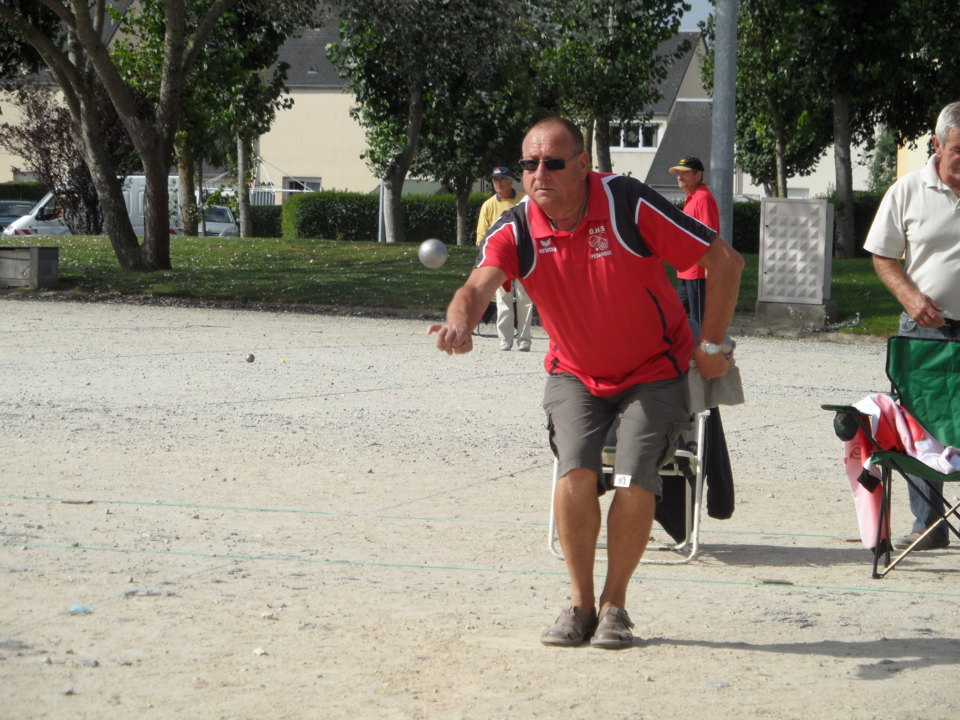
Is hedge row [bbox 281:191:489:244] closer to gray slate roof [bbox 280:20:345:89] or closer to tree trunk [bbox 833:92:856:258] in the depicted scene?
tree trunk [bbox 833:92:856:258]

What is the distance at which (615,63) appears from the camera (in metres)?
33.8

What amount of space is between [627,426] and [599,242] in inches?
24.9

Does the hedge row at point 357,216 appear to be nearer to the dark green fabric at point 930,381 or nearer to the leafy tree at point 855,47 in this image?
the leafy tree at point 855,47

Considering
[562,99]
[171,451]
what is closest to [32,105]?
[562,99]

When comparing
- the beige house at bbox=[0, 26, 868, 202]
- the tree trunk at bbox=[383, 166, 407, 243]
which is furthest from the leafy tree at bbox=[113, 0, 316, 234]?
the beige house at bbox=[0, 26, 868, 202]

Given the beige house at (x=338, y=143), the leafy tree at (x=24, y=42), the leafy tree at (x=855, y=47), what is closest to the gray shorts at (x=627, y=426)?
the leafy tree at (x=24, y=42)

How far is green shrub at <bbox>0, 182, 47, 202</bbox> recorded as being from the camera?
169 ft

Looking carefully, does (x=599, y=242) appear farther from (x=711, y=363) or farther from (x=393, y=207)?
(x=393, y=207)

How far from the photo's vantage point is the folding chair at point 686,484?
19.2 feet

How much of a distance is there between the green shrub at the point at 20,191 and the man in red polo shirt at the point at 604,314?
162 ft

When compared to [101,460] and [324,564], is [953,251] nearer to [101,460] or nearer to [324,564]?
[324,564]

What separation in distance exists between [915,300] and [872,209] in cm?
3568

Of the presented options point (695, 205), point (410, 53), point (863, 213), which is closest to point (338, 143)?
point (863, 213)

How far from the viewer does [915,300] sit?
5.90 metres
